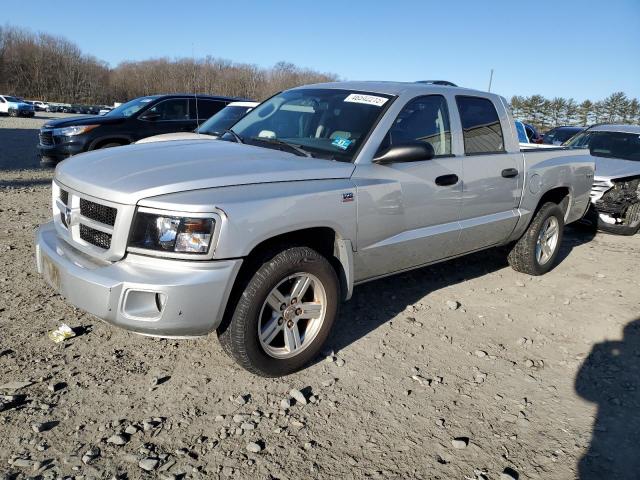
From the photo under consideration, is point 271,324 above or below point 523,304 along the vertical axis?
above

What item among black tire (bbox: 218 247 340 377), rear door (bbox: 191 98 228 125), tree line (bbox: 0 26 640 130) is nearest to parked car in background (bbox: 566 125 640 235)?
black tire (bbox: 218 247 340 377)

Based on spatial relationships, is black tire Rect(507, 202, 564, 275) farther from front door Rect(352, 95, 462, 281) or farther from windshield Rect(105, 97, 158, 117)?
windshield Rect(105, 97, 158, 117)

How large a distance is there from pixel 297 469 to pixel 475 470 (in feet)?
2.91

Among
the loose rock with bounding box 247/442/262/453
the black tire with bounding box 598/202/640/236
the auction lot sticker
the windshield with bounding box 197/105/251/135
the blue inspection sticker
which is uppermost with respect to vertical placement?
the auction lot sticker

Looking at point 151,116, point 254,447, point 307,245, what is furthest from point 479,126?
point 151,116

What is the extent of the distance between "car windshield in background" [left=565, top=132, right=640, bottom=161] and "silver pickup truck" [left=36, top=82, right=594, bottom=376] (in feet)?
16.1

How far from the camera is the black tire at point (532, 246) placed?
5.18 metres

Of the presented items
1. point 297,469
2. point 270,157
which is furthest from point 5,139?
point 297,469

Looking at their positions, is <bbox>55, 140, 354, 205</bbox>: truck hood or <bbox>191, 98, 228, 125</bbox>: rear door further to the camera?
<bbox>191, 98, 228, 125</bbox>: rear door

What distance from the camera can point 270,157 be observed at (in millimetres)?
3250

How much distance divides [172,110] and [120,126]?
1047 mm

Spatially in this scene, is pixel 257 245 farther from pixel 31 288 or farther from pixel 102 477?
pixel 31 288

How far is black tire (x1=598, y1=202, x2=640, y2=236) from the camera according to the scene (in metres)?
7.57

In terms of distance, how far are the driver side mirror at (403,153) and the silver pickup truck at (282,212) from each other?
11 mm
